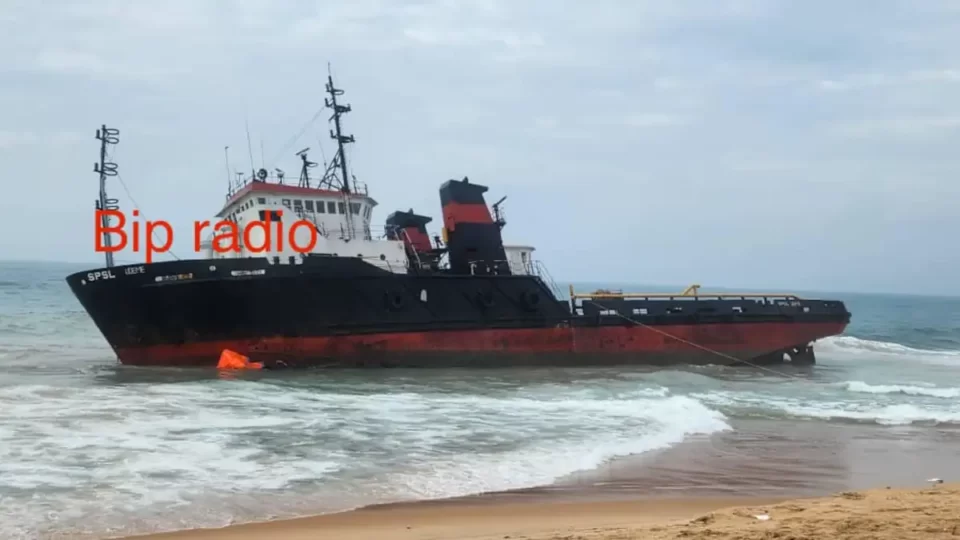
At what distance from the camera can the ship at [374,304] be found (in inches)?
594

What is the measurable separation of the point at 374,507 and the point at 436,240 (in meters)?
14.5

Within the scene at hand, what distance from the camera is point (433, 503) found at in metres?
5.62

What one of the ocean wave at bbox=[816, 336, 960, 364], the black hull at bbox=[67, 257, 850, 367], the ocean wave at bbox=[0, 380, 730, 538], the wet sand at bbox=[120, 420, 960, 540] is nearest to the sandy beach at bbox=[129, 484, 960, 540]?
the wet sand at bbox=[120, 420, 960, 540]

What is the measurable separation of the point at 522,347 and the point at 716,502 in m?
11.8

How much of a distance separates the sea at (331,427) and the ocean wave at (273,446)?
0.08ft

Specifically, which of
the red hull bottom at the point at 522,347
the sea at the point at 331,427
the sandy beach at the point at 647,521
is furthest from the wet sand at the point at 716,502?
the red hull bottom at the point at 522,347

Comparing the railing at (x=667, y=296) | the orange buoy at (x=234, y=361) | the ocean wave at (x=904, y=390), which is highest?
the railing at (x=667, y=296)

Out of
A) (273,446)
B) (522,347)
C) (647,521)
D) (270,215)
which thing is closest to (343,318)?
(270,215)

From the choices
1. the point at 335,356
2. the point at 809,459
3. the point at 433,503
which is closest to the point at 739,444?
the point at 809,459

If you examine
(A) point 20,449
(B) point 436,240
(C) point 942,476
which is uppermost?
(B) point 436,240

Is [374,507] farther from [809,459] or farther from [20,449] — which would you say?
[809,459]

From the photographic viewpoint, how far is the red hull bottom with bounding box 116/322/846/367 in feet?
50.1

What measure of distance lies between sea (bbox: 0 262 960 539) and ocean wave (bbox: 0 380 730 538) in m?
0.02
